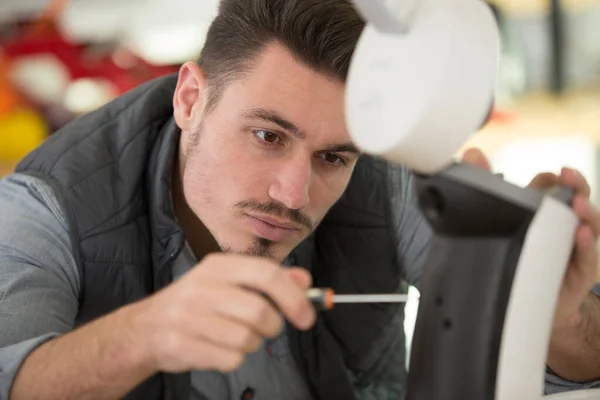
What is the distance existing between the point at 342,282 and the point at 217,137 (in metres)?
0.32

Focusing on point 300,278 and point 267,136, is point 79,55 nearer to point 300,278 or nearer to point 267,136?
point 267,136

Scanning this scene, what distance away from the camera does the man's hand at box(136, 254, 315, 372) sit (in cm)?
55

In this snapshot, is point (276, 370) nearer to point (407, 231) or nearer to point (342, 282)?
point (342, 282)

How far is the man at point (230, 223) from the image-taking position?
0.74 m

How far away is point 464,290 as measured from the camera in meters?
0.63

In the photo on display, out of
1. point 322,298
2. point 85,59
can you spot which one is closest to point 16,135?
point 85,59

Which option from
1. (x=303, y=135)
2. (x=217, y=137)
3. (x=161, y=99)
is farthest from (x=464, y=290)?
(x=161, y=99)

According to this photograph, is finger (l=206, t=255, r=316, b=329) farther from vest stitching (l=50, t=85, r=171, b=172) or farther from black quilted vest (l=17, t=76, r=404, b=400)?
vest stitching (l=50, t=85, r=171, b=172)

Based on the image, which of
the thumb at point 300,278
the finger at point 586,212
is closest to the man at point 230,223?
the finger at point 586,212

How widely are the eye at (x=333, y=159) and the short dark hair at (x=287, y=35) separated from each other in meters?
0.09

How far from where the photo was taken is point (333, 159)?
99 centimetres

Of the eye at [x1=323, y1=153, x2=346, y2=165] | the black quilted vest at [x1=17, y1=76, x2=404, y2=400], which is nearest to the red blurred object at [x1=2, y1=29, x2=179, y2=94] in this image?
the black quilted vest at [x1=17, y1=76, x2=404, y2=400]

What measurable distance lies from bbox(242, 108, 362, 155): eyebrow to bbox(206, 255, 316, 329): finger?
0.38 metres

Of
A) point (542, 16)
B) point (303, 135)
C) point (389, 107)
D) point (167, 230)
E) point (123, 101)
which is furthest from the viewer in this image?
point (542, 16)
